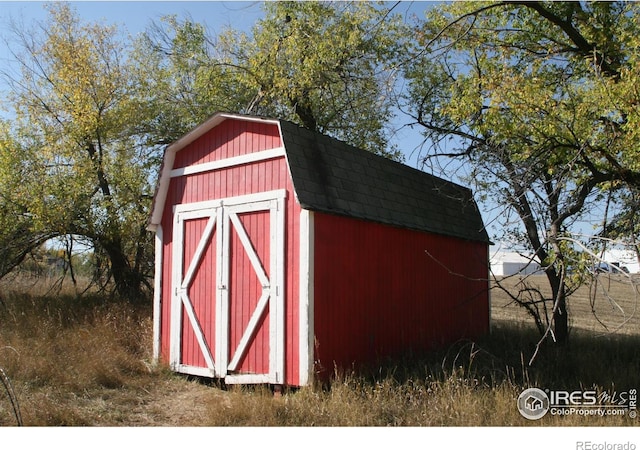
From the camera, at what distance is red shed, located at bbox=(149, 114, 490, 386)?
741cm

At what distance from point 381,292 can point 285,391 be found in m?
2.13

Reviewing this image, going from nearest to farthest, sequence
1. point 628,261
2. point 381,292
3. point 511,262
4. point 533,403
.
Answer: point 533,403 → point 628,261 → point 381,292 → point 511,262

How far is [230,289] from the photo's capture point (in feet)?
26.8

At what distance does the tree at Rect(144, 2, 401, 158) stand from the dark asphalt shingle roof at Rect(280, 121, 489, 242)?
442 centimetres

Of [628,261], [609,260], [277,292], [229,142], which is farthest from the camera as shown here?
[609,260]

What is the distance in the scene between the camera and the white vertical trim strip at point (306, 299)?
7.09 meters

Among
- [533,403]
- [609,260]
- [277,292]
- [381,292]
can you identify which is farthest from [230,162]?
[609,260]

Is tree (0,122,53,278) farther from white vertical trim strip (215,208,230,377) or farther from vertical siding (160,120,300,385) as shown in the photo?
white vertical trim strip (215,208,230,377)

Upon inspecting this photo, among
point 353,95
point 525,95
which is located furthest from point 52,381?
point 353,95

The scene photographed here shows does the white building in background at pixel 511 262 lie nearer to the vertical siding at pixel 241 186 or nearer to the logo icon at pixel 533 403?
the logo icon at pixel 533 403

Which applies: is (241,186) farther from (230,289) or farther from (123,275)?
(123,275)

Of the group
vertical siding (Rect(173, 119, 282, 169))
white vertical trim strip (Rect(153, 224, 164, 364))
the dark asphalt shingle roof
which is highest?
vertical siding (Rect(173, 119, 282, 169))

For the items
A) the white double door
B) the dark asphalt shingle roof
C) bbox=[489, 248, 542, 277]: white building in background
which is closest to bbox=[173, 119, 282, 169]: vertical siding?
the dark asphalt shingle roof

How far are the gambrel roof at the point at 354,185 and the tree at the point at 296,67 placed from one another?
178 inches
